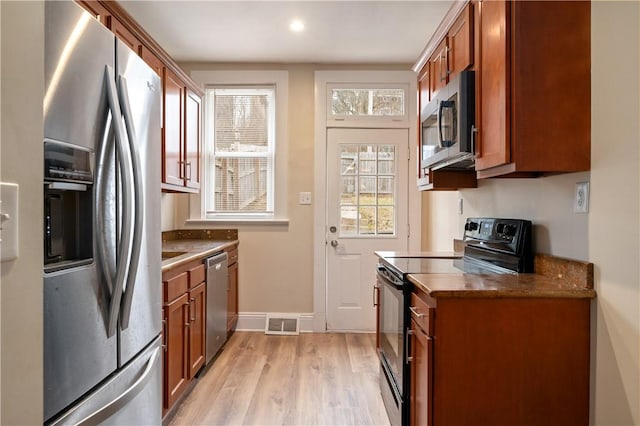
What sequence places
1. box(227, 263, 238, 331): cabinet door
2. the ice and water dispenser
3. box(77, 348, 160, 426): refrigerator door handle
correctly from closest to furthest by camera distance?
1. the ice and water dispenser
2. box(77, 348, 160, 426): refrigerator door handle
3. box(227, 263, 238, 331): cabinet door

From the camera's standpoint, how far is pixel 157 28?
303 centimetres

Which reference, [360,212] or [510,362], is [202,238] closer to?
[360,212]

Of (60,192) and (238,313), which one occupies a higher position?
(60,192)

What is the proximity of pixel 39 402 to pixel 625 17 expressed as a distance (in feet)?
6.05

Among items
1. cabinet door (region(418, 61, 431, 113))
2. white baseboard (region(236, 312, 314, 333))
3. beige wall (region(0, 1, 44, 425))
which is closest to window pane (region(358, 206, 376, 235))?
white baseboard (region(236, 312, 314, 333))

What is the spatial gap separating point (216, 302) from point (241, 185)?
4.20ft

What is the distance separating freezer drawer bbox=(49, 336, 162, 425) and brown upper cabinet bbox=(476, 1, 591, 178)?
149 cm

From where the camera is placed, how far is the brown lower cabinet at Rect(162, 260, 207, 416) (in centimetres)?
202

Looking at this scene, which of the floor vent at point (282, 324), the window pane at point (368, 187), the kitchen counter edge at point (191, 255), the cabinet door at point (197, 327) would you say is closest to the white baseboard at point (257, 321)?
the floor vent at point (282, 324)

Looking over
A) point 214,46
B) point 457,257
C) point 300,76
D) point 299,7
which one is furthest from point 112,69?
point 300,76

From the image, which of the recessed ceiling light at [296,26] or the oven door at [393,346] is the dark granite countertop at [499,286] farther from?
the recessed ceiling light at [296,26]

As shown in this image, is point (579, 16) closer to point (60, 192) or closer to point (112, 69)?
point (112, 69)

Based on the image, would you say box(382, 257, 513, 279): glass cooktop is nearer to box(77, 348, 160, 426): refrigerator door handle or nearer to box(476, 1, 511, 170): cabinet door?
box(476, 1, 511, 170): cabinet door

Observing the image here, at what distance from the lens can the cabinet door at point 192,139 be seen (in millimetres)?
3047
